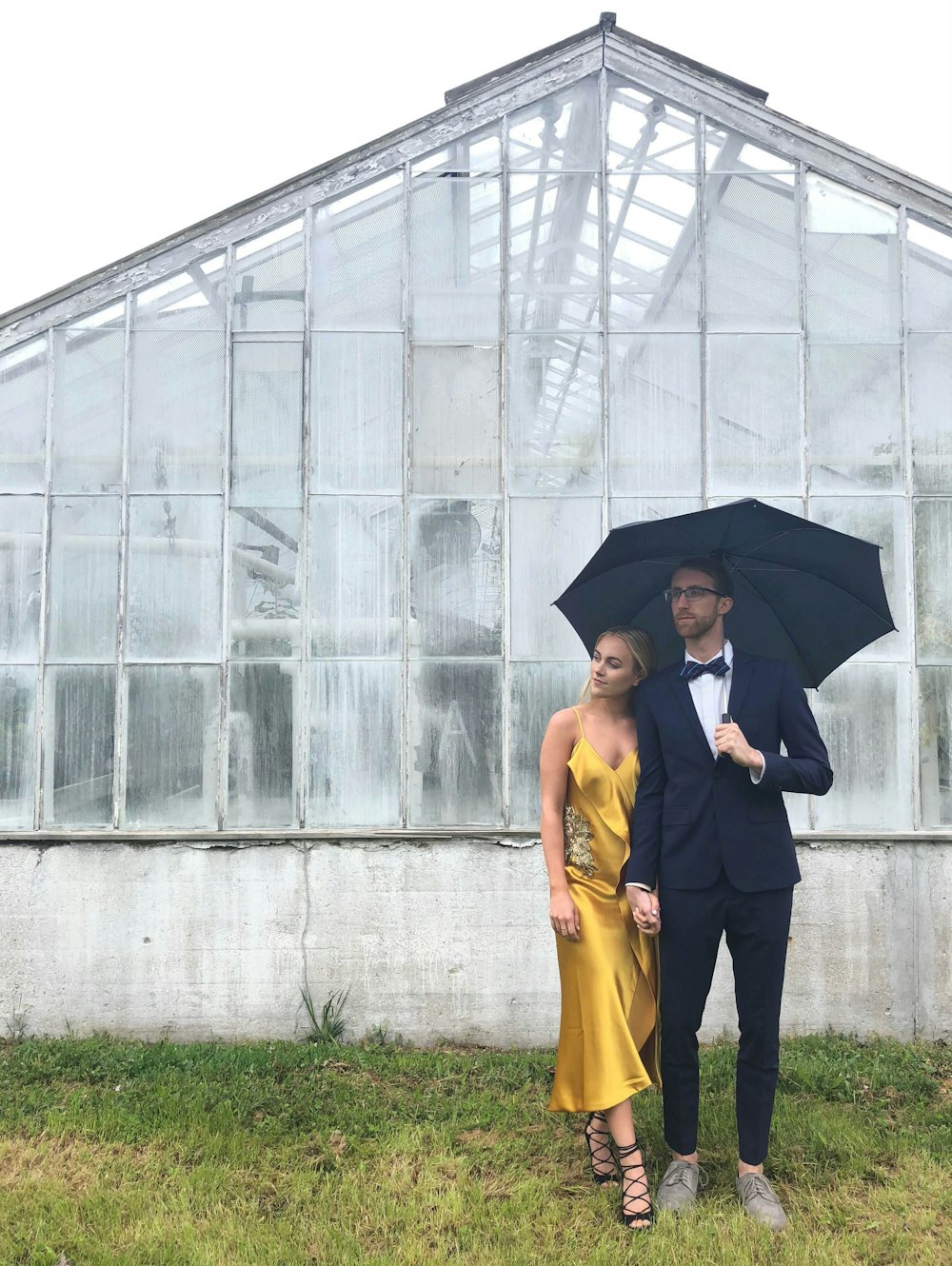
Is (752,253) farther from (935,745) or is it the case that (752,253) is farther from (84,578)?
(84,578)

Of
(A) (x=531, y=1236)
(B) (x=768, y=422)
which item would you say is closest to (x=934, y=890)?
(B) (x=768, y=422)

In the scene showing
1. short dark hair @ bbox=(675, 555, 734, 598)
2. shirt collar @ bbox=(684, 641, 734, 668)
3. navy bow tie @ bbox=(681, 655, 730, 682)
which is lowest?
navy bow tie @ bbox=(681, 655, 730, 682)

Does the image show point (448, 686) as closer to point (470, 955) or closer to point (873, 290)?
point (470, 955)

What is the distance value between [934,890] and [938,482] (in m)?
2.41

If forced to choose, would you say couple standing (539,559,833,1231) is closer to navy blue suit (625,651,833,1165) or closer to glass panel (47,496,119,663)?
navy blue suit (625,651,833,1165)

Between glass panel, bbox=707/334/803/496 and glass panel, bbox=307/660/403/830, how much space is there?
2379 millimetres

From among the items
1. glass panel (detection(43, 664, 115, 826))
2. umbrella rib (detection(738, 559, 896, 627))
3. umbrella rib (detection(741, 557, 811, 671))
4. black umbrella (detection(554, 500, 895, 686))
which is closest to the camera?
black umbrella (detection(554, 500, 895, 686))

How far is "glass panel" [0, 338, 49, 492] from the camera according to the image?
645cm

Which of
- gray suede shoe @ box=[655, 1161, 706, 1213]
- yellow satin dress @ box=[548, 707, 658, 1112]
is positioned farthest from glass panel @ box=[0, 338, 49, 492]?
gray suede shoe @ box=[655, 1161, 706, 1213]

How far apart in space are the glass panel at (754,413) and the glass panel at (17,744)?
4293 millimetres

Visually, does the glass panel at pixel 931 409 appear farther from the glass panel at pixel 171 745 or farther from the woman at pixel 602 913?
the glass panel at pixel 171 745

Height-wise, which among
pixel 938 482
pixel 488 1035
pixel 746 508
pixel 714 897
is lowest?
pixel 488 1035

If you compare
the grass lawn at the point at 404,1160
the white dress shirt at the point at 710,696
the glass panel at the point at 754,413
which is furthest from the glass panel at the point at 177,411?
the white dress shirt at the point at 710,696

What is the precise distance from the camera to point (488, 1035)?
20.0 feet
